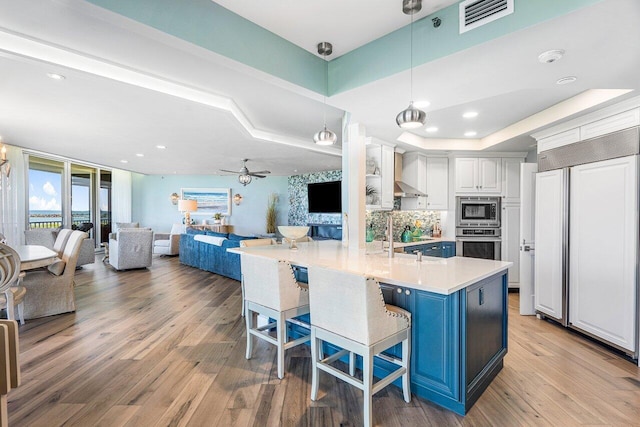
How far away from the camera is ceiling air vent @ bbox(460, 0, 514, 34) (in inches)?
70.3

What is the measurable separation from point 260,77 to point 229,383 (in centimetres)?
241

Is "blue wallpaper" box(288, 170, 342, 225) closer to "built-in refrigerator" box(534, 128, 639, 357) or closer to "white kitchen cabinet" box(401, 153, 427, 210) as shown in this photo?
"white kitchen cabinet" box(401, 153, 427, 210)

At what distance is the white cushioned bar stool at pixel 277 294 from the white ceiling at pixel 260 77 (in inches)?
60.5

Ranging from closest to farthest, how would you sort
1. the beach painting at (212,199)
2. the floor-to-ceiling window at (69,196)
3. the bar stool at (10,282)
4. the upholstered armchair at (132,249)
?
the bar stool at (10,282) < the upholstered armchair at (132,249) < the floor-to-ceiling window at (69,196) < the beach painting at (212,199)

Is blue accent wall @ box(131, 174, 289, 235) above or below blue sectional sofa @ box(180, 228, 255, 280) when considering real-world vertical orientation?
above

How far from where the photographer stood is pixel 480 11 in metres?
1.89

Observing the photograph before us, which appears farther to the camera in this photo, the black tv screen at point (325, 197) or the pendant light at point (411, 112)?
the black tv screen at point (325, 197)

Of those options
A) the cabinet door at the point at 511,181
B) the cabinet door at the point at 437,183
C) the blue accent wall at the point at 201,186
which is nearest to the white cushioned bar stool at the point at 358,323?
the cabinet door at the point at 437,183

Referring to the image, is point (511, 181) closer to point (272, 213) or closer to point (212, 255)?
point (212, 255)

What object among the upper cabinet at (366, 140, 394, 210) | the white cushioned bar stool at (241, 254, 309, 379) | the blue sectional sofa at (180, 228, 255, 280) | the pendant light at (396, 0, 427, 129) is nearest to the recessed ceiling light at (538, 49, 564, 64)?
the pendant light at (396, 0, 427, 129)

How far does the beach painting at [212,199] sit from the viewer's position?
10828mm

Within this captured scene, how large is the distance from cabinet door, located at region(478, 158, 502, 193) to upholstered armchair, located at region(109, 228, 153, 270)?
259 inches

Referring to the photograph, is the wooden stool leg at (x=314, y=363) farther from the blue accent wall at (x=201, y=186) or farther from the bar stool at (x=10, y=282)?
the blue accent wall at (x=201, y=186)

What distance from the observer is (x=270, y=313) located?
248 cm
